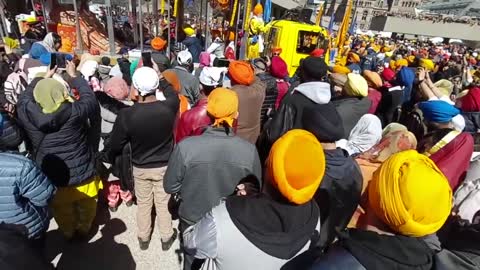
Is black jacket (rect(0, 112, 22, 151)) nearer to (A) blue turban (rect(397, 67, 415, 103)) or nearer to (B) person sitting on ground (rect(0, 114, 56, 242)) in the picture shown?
(B) person sitting on ground (rect(0, 114, 56, 242))

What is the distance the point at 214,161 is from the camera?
7.18 feet

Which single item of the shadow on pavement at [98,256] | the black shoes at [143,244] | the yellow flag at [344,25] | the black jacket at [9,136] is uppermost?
the yellow flag at [344,25]

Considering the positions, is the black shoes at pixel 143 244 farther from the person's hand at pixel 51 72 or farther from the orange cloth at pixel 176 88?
the person's hand at pixel 51 72

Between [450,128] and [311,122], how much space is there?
1.49 meters

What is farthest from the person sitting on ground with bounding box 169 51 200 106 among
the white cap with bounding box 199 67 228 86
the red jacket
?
the red jacket

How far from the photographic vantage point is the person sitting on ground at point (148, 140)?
2562 millimetres

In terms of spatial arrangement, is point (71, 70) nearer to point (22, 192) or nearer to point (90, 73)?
point (90, 73)

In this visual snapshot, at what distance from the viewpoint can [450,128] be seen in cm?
267

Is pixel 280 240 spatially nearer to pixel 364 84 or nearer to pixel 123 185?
pixel 123 185

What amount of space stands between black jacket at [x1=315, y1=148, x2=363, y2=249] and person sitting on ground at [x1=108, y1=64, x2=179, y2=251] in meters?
1.48

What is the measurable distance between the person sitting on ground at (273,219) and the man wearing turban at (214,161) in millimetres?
787

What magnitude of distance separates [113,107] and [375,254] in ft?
10.6

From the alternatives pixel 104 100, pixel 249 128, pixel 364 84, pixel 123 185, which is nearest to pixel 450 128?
pixel 364 84

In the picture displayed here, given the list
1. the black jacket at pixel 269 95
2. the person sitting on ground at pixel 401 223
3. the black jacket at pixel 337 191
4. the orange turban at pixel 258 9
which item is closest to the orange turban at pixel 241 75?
the black jacket at pixel 269 95
